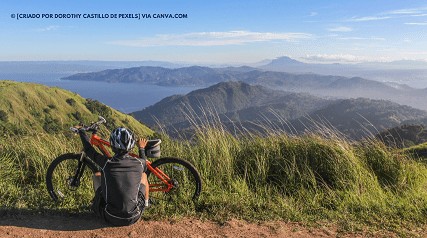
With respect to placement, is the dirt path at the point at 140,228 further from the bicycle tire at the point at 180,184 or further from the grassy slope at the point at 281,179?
the bicycle tire at the point at 180,184

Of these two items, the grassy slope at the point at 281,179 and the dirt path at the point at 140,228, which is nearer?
the dirt path at the point at 140,228

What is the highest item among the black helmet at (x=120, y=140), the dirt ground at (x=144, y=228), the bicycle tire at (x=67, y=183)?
the black helmet at (x=120, y=140)

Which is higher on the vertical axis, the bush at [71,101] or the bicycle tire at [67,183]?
the bicycle tire at [67,183]

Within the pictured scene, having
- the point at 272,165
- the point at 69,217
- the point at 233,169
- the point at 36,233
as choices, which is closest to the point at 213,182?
the point at 233,169

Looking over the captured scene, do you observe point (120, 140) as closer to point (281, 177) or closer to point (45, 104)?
point (281, 177)

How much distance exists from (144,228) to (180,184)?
1.34m

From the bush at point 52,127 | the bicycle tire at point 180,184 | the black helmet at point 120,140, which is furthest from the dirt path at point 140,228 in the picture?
the bush at point 52,127

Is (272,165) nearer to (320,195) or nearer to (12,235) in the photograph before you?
(320,195)

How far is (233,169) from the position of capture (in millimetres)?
6621

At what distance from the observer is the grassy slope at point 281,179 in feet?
16.9

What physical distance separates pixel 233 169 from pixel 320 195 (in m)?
1.73

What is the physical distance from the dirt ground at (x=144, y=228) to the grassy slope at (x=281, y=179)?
217mm

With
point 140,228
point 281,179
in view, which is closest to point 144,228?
point 140,228

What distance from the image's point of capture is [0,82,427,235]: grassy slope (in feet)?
16.9
